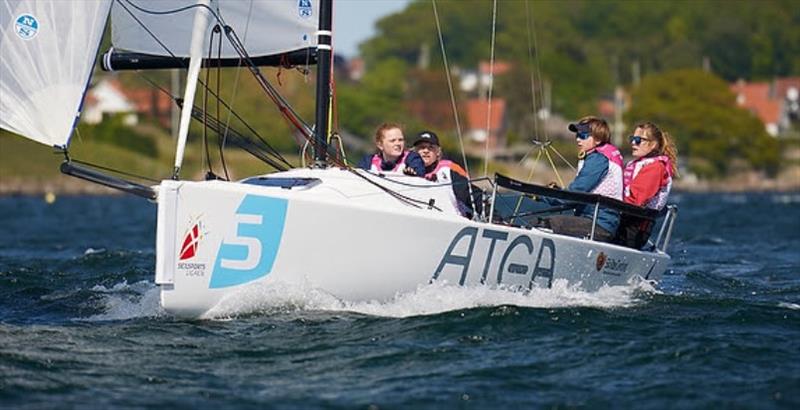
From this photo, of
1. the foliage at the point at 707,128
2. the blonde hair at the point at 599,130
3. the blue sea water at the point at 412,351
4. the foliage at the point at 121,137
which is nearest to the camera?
the blue sea water at the point at 412,351

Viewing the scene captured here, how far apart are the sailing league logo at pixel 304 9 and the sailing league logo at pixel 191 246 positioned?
2.46m

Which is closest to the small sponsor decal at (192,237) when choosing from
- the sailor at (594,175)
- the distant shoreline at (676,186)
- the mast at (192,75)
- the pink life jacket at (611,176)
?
the mast at (192,75)

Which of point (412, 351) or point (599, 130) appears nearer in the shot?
point (412, 351)

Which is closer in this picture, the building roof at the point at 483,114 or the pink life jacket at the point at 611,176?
the pink life jacket at the point at 611,176

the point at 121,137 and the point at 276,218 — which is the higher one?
the point at 121,137

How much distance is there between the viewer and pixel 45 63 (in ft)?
34.9

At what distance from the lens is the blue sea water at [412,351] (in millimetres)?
8680

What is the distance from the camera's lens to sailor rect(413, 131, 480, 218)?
1191 cm

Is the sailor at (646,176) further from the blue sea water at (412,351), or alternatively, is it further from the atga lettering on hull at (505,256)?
the atga lettering on hull at (505,256)

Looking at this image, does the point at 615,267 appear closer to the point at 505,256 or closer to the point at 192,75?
the point at 505,256

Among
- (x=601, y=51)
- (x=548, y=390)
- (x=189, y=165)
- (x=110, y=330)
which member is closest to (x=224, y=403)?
(x=548, y=390)

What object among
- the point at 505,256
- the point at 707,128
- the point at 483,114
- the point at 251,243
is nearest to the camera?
the point at 251,243

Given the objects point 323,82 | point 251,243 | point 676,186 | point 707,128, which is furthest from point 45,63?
point 707,128

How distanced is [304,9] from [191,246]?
2604 mm
